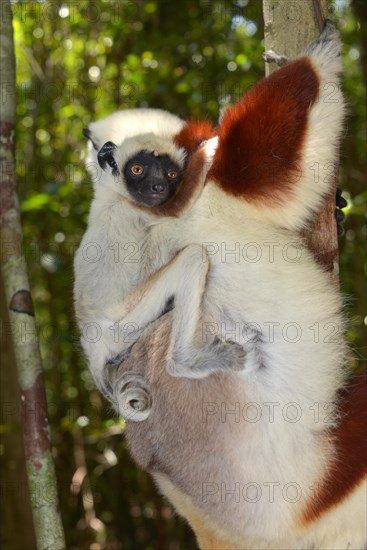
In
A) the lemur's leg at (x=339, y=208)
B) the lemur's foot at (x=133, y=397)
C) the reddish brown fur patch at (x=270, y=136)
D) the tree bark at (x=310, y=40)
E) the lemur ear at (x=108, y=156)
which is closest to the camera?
the reddish brown fur patch at (x=270, y=136)

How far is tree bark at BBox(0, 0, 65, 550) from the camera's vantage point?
3.37m

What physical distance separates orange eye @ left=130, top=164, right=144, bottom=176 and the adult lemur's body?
1.24 feet

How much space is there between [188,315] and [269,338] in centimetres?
39

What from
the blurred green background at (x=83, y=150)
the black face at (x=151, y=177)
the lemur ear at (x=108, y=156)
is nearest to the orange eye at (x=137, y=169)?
the black face at (x=151, y=177)

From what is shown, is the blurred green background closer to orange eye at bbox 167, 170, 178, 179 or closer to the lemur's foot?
the lemur's foot

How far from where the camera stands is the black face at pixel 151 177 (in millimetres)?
3260

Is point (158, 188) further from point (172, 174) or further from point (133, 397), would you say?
point (133, 397)

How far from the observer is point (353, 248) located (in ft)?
25.7

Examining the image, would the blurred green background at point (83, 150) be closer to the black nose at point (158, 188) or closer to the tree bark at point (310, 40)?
the black nose at point (158, 188)

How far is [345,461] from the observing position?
10.0 feet

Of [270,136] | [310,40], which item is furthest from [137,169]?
[310,40]

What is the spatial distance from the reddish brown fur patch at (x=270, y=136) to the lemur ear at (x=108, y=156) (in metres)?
0.69

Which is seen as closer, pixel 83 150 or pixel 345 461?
pixel 345 461

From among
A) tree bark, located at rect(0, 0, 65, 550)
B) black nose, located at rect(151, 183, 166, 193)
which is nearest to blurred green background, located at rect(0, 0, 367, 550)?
tree bark, located at rect(0, 0, 65, 550)
